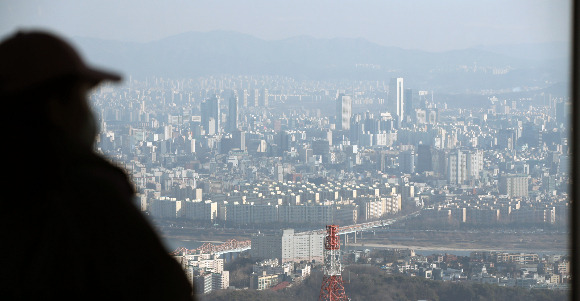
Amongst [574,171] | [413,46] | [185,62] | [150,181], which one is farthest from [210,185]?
[574,171]

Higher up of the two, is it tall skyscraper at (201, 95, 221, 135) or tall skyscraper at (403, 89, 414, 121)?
tall skyscraper at (403, 89, 414, 121)

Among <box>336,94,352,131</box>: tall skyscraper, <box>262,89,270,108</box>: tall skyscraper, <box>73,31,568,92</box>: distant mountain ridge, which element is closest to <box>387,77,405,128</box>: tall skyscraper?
<box>73,31,568,92</box>: distant mountain ridge

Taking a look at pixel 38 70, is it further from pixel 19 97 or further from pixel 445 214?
pixel 445 214

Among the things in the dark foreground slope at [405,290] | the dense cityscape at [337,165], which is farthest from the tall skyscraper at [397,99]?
the dark foreground slope at [405,290]

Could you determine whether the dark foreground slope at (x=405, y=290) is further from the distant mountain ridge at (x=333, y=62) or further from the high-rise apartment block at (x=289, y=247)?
the distant mountain ridge at (x=333, y=62)

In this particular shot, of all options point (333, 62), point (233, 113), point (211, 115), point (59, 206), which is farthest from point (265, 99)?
point (59, 206)

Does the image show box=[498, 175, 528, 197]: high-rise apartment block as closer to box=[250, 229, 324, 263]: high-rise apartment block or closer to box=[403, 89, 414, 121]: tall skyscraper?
box=[403, 89, 414, 121]: tall skyscraper

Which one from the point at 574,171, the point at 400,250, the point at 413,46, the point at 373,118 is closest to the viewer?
the point at 574,171
